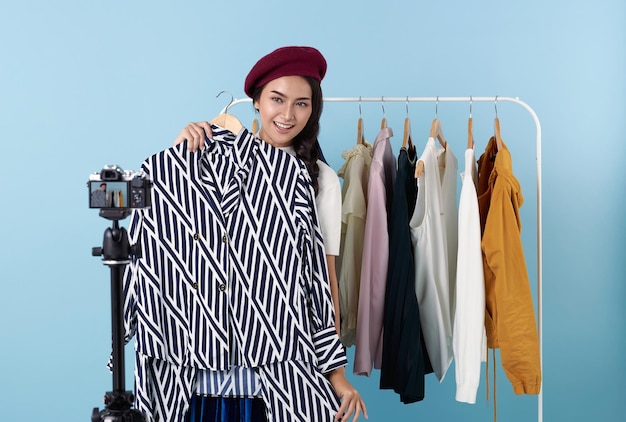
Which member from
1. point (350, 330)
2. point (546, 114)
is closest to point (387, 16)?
point (546, 114)

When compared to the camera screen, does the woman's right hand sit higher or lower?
higher

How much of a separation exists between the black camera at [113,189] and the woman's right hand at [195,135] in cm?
49

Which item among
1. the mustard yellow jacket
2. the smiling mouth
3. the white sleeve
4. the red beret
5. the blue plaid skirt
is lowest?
the blue plaid skirt

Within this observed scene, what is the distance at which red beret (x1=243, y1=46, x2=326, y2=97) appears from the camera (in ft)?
6.82

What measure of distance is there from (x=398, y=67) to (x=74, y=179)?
1.52 meters

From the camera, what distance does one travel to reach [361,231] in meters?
2.62

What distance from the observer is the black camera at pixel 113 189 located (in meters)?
1.39

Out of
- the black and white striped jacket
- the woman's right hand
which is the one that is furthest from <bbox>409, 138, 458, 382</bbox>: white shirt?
the woman's right hand

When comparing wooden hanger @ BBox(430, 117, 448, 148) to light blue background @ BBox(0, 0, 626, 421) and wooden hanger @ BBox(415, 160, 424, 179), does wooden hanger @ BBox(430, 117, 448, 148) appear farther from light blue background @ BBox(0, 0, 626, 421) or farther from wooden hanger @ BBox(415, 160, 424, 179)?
light blue background @ BBox(0, 0, 626, 421)

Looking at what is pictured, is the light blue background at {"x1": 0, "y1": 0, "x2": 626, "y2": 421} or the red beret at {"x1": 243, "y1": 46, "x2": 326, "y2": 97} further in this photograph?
the light blue background at {"x1": 0, "y1": 0, "x2": 626, "y2": 421}

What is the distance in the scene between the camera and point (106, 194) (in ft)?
4.56

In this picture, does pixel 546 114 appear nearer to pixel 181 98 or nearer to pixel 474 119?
pixel 474 119

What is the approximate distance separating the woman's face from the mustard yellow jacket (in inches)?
28.2

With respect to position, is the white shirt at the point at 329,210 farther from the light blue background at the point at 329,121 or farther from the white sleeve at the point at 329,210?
the light blue background at the point at 329,121
